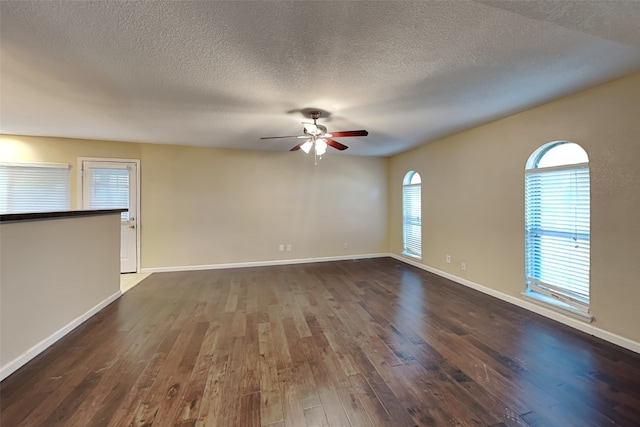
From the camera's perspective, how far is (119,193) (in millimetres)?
4559

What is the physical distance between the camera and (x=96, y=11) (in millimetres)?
1482

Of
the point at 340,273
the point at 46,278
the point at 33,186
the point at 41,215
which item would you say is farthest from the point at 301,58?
the point at 33,186

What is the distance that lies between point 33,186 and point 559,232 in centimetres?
754

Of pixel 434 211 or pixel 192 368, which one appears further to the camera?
pixel 434 211

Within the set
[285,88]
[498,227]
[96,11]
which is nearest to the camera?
[96,11]

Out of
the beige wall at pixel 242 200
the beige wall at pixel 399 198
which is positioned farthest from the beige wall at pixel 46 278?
the beige wall at pixel 399 198

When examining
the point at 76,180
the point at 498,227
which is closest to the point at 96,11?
the point at 76,180

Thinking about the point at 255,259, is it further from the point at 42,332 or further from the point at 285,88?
the point at 285,88

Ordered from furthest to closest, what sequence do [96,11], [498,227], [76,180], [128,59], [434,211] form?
1. [434,211]
2. [76,180]
3. [498,227]
4. [128,59]
5. [96,11]

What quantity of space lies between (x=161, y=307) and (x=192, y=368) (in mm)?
1544

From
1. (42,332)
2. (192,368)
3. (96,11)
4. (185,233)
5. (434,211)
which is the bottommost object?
(192,368)

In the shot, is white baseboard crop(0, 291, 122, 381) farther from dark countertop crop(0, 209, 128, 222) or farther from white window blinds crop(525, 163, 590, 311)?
white window blinds crop(525, 163, 590, 311)

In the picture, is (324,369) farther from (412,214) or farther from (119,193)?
(119,193)

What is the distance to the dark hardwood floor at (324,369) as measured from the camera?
1.53 metres
